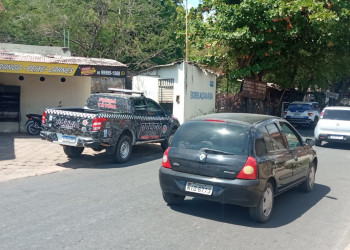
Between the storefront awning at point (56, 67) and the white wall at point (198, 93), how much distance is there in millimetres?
3664

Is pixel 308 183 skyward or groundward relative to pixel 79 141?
groundward

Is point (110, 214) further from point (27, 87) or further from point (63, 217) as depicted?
point (27, 87)

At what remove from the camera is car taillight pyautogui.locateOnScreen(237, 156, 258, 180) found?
5316 mm

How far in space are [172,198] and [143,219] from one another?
2.70 feet

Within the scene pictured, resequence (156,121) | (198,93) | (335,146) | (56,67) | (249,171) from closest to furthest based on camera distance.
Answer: (249,171)
(156,121)
(56,67)
(335,146)
(198,93)

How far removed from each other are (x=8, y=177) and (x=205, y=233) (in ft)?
17.4

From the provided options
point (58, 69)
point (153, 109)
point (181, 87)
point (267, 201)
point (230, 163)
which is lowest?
point (267, 201)

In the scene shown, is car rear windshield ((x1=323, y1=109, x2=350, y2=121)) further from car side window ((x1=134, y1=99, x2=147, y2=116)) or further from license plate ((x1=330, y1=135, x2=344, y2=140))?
car side window ((x1=134, y1=99, x2=147, y2=116))

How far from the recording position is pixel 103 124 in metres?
9.45

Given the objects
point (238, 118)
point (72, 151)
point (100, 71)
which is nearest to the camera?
point (238, 118)

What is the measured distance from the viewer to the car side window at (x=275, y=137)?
242 inches

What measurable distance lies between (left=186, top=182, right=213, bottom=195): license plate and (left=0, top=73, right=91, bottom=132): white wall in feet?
38.8

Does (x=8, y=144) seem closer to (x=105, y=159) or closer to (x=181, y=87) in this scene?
(x=105, y=159)

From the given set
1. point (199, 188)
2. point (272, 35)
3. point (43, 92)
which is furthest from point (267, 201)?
point (272, 35)
